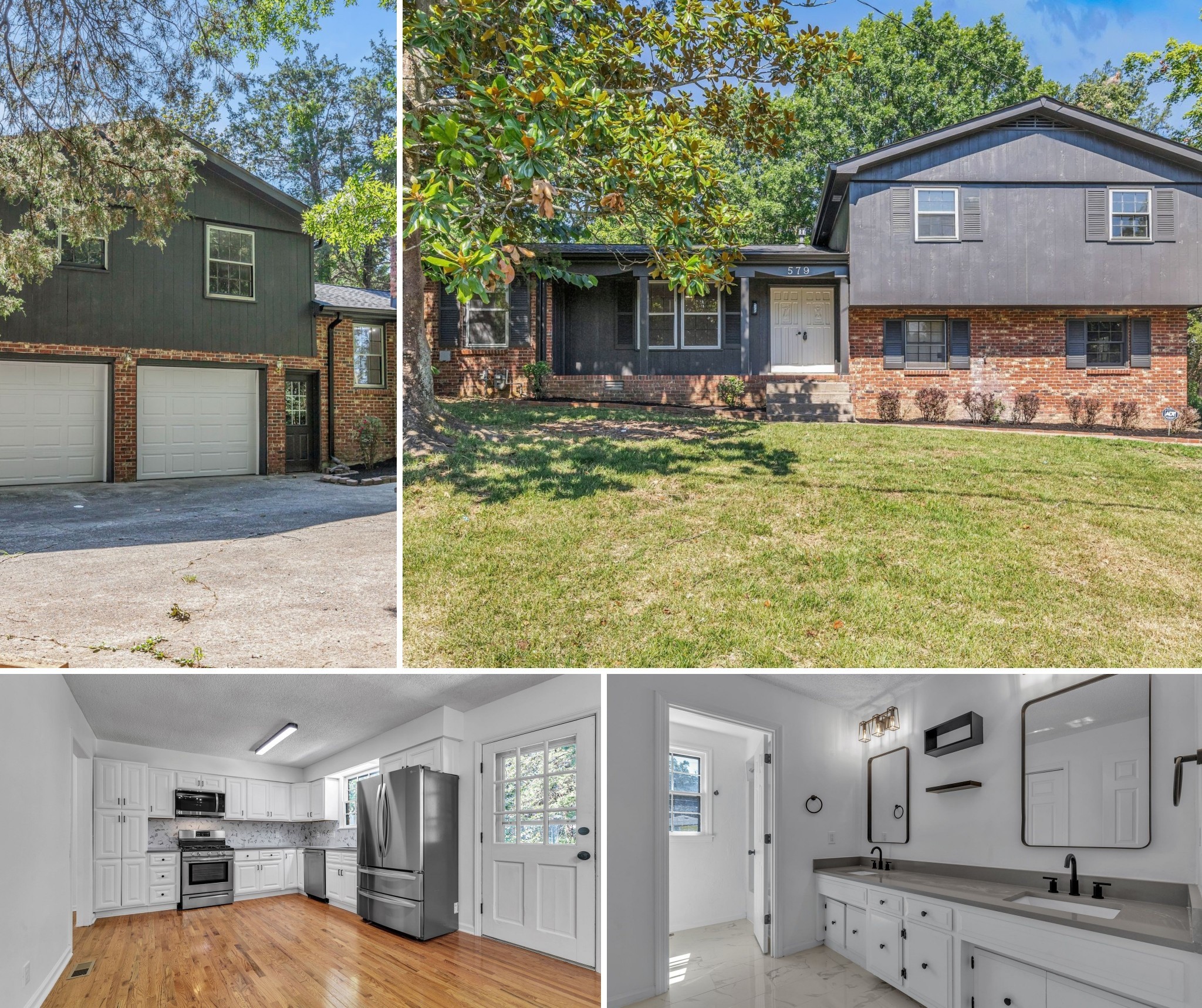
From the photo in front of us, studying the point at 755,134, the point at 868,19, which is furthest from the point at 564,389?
the point at 868,19

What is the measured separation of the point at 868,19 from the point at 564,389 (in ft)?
8.80

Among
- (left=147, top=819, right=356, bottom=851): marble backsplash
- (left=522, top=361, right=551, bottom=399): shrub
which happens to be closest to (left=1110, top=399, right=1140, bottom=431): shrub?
(left=522, top=361, right=551, bottom=399): shrub

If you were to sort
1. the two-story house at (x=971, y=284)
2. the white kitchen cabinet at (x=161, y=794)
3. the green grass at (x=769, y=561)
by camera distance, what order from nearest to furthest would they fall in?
the green grass at (x=769, y=561) → the two-story house at (x=971, y=284) → the white kitchen cabinet at (x=161, y=794)

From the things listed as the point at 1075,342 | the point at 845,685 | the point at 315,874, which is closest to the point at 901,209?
the point at 1075,342

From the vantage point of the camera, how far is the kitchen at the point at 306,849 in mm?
5191

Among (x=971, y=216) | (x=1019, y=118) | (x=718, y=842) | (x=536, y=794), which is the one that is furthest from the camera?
(x=718, y=842)

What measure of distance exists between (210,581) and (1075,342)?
545 cm

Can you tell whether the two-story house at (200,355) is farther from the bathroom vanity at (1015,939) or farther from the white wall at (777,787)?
A: the bathroom vanity at (1015,939)

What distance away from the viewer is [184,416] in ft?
20.3

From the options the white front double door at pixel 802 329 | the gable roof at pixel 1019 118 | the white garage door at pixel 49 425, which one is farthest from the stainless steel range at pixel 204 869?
the gable roof at pixel 1019 118

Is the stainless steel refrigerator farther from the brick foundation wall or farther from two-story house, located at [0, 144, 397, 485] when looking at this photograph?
the brick foundation wall

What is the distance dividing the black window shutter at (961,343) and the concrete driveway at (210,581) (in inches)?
159

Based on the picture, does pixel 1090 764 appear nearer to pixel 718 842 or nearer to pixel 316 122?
pixel 718 842

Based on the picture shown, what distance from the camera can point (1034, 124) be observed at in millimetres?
3836
